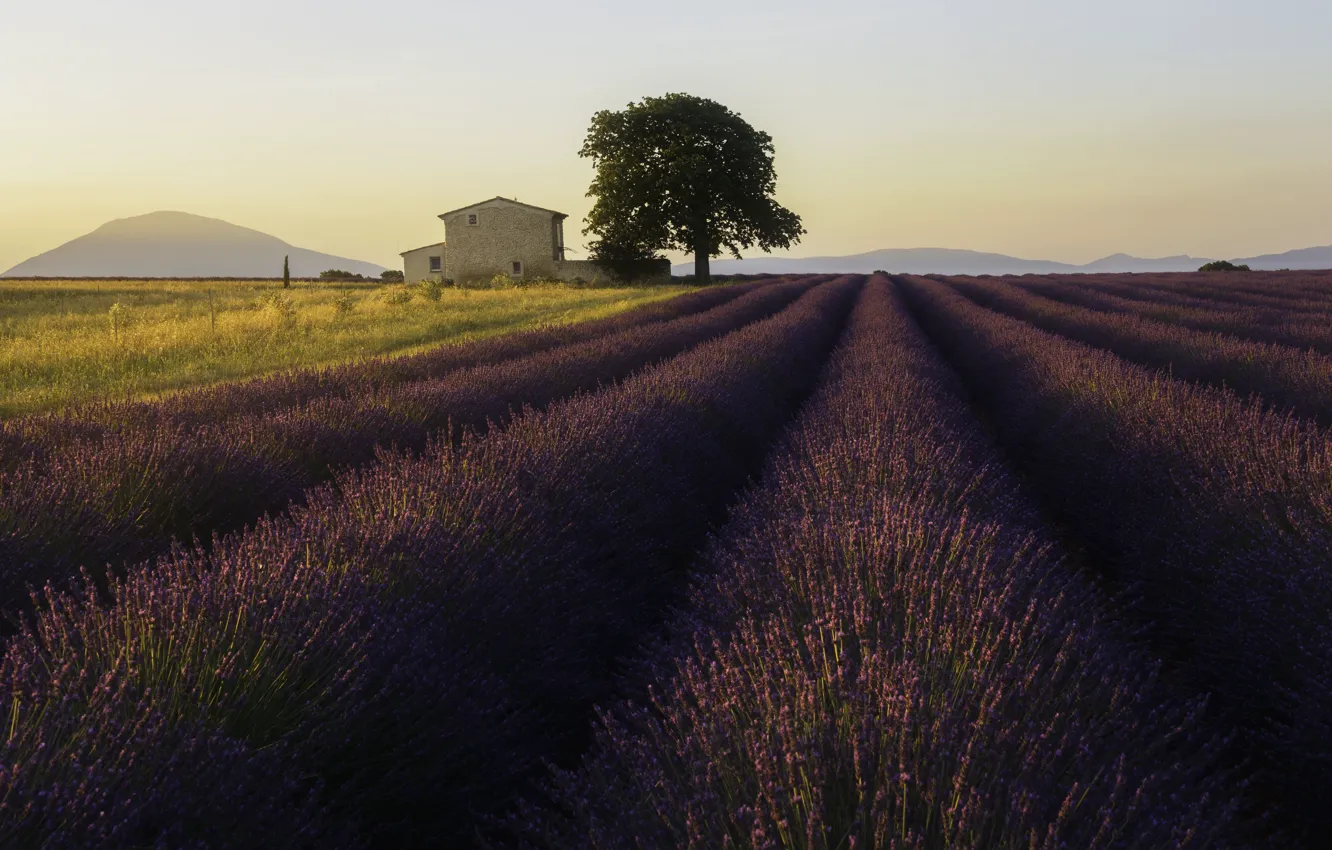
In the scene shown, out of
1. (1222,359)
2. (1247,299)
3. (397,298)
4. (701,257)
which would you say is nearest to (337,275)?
(701,257)

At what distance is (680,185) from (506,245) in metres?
7.10

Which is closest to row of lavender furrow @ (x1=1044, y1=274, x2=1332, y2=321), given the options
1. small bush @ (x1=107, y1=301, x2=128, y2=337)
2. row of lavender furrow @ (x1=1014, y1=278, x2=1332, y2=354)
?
row of lavender furrow @ (x1=1014, y1=278, x2=1332, y2=354)

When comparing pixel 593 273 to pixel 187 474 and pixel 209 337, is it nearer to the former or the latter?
pixel 209 337

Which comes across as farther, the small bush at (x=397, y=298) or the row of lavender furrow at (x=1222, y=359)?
the small bush at (x=397, y=298)

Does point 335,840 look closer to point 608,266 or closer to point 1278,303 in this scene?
point 1278,303

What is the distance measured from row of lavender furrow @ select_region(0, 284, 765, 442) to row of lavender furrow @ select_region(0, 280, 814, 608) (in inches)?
13.7

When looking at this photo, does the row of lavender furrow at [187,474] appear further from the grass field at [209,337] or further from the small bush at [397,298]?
the small bush at [397,298]

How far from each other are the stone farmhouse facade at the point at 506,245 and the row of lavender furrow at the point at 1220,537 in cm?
3032

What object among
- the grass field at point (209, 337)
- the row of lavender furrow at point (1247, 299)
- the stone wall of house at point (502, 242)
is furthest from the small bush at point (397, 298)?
the row of lavender furrow at point (1247, 299)

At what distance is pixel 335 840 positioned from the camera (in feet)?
6.11

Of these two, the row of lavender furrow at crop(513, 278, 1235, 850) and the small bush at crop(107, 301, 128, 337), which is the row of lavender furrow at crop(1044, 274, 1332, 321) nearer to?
the row of lavender furrow at crop(513, 278, 1235, 850)

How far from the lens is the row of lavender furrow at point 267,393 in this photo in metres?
4.71

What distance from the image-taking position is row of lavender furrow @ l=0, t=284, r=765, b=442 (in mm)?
4711

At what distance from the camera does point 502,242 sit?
115 ft
